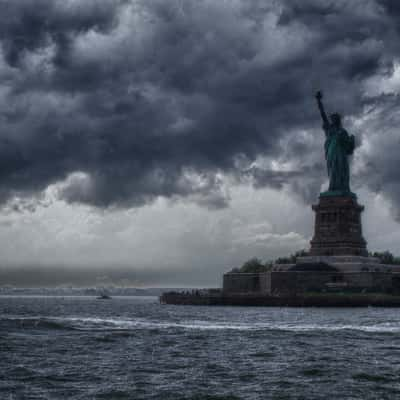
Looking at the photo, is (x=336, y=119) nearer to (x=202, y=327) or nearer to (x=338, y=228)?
(x=338, y=228)

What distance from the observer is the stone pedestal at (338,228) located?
149000 millimetres

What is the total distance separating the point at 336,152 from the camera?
15538 cm

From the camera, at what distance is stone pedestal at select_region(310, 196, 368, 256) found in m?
149

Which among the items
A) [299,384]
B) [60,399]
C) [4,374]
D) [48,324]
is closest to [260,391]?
[299,384]

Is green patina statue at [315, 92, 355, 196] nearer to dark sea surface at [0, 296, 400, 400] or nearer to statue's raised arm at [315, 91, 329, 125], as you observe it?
statue's raised arm at [315, 91, 329, 125]

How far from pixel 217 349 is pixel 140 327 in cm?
2256

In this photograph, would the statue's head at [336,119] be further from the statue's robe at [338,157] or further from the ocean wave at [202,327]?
the ocean wave at [202,327]

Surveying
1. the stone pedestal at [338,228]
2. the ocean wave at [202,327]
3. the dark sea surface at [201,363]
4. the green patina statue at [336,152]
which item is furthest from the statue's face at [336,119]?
the dark sea surface at [201,363]

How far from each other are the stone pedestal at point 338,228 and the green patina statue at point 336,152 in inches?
95.6

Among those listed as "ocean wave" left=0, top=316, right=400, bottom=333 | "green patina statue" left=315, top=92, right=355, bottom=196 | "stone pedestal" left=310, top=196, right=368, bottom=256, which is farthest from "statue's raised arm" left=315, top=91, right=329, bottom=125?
"ocean wave" left=0, top=316, right=400, bottom=333

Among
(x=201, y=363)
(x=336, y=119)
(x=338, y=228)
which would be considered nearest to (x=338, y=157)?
(x=336, y=119)

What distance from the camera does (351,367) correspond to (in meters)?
42.2

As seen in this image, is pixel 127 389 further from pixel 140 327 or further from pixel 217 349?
pixel 140 327

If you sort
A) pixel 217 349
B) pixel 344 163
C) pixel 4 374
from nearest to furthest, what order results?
pixel 4 374 → pixel 217 349 → pixel 344 163
